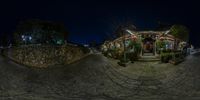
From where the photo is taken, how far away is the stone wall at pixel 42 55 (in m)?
13.0

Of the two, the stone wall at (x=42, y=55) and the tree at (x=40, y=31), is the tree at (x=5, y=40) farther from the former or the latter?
the stone wall at (x=42, y=55)

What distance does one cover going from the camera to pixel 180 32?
16.8 meters

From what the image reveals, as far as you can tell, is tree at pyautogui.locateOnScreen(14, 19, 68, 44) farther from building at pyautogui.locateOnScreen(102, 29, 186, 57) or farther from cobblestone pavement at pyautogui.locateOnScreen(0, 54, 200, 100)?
cobblestone pavement at pyautogui.locateOnScreen(0, 54, 200, 100)

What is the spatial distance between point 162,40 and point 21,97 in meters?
9.12

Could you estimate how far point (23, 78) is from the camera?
11211 millimetres

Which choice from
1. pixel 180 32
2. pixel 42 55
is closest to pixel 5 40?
pixel 42 55

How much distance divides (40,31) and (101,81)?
6.84 metres

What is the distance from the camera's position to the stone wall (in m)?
13.0

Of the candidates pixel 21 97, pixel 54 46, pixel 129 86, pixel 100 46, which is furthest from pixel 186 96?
pixel 100 46

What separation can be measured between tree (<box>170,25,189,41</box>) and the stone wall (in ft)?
18.7

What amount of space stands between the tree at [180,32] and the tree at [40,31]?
5786mm

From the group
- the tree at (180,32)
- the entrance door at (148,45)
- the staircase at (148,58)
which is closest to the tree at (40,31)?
the entrance door at (148,45)

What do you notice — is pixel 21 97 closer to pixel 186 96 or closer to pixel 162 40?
pixel 186 96

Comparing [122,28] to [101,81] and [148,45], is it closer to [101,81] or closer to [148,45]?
[148,45]
